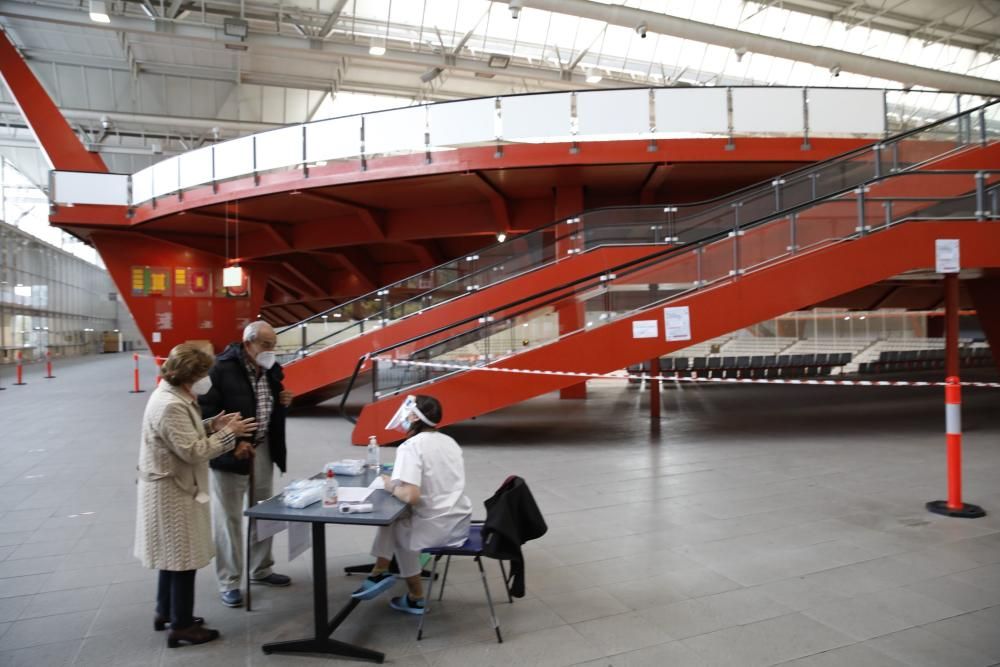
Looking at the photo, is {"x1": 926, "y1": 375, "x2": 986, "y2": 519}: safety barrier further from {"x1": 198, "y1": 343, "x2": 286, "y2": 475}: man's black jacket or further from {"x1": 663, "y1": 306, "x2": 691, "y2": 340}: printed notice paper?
{"x1": 198, "y1": 343, "x2": 286, "y2": 475}: man's black jacket

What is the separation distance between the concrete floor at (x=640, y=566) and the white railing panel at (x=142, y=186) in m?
8.49

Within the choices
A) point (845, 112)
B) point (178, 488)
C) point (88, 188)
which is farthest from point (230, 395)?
point (88, 188)

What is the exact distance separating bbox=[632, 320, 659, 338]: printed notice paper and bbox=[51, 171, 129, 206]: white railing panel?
14.1m

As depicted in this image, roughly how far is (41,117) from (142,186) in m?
3.92

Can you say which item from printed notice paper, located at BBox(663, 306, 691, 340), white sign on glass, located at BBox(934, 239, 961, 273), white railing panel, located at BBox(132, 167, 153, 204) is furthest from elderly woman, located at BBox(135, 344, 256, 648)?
white railing panel, located at BBox(132, 167, 153, 204)

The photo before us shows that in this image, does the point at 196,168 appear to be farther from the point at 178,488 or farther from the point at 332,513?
the point at 332,513

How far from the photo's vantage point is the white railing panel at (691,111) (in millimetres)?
12555

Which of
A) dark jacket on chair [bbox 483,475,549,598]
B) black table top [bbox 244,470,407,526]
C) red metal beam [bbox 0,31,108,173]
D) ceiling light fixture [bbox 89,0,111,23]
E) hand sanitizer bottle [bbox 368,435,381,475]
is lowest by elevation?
dark jacket on chair [bbox 483,475,549,598]

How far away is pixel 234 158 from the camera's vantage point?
1434 cm

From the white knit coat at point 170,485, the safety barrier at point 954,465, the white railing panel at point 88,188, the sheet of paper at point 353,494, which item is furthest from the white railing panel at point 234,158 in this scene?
the safety barrier at point 954,465

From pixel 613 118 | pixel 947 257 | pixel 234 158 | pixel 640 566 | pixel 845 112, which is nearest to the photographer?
pixel 640 566

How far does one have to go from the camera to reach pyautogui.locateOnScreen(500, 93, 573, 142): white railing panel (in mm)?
12531

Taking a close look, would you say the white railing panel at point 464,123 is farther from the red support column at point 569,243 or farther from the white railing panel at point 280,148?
the white railing panel at point 280,148

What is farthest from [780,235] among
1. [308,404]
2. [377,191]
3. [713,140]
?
[308,404]
